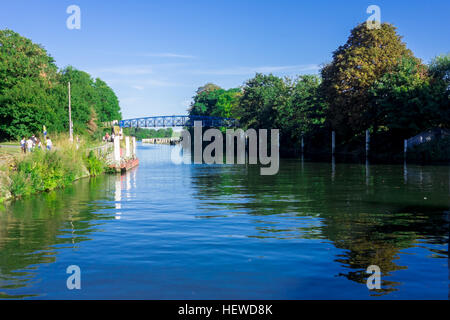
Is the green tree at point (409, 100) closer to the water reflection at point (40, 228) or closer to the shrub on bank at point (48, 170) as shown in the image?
the shrub on bank at point (48, 170)

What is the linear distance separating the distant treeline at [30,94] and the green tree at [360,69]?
115ft

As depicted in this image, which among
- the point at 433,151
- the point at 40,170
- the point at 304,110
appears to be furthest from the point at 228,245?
the point at 304,110

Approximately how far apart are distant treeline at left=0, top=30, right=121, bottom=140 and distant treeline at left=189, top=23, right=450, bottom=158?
117 feet

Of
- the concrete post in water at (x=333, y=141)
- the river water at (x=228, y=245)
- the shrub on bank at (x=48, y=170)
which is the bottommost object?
the river water at (x=228, y=245)

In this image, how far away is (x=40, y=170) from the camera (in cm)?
2641

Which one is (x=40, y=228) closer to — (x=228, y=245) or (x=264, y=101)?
(x=228, y=245)

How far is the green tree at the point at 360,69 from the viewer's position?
59.0 m

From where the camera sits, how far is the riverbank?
76.8 feet

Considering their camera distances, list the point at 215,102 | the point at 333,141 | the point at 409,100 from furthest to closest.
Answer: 1. the point at 215,102
2. the point at 333,141
3. the point at 409,100

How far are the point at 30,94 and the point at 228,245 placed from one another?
56.0 metres

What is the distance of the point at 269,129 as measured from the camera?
93.2 metres

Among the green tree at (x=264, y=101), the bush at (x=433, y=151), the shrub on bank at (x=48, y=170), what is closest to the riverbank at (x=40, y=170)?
the shrub on bank at (x=48, y=170)

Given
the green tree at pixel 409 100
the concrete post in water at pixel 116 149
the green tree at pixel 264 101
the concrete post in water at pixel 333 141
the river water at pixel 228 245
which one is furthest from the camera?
the green tree at pixel 264 101
